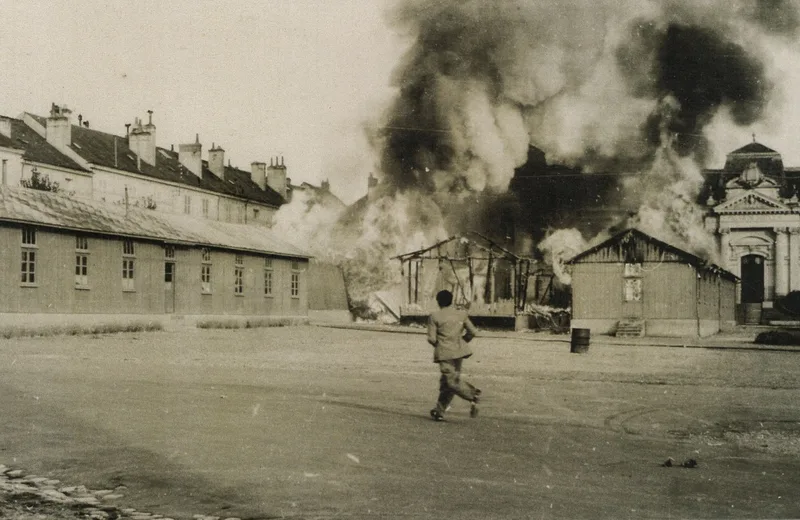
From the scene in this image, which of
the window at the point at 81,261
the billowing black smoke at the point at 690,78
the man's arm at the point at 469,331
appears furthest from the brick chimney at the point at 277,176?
the man's arm at the point at 469,331

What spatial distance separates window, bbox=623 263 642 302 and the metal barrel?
1384cm

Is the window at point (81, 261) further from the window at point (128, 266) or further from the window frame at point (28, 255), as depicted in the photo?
the window at point (128, 266)

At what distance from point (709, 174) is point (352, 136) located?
19239mm

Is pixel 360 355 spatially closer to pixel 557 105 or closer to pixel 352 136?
pixel 352 136

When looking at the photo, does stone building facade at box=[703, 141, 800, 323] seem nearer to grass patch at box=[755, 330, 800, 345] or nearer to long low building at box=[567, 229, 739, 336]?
long low building at box=[567, 229, 739, 336]

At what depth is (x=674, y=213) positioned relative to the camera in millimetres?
48531

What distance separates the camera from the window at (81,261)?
31.8m

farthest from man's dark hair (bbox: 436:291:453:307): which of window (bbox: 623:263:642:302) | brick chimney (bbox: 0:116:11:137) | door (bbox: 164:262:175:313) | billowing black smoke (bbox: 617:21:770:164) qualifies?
brick chimney (bbox: 0:116:11:137)

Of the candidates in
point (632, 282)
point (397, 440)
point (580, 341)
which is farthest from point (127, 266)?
point (397, 440)

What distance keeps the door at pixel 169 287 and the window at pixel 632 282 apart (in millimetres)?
20290

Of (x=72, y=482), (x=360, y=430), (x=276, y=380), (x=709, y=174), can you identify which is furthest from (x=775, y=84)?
(x=72, y=482)

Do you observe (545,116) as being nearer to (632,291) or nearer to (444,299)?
(632,291)

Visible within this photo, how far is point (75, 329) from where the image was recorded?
101 feet

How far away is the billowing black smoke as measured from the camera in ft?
121
